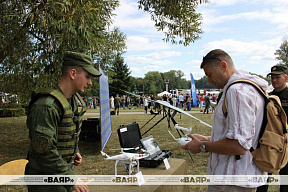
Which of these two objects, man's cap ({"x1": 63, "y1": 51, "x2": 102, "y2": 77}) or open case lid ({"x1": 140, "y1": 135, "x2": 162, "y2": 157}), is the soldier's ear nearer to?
man's cap ({"x1": 63, "y1": 51, "x2": 102, "y2": 77})

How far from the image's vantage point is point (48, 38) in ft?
19.1

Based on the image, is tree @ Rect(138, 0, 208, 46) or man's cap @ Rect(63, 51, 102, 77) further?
tree @ Rect(138, 0, 208, 46)

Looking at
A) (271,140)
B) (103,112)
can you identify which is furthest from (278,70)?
(103,112)

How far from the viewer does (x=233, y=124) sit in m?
1.72

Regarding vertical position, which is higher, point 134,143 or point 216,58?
point 216,58

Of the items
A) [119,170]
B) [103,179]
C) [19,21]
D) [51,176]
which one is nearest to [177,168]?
[119,170]

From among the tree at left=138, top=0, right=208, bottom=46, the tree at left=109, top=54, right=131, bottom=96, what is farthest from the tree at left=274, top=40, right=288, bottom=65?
the tree at left=138, top=0, right=208, bottom=46

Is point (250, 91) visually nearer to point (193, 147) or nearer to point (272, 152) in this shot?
point (272, 152)

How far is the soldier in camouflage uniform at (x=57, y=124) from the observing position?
1.59 meters

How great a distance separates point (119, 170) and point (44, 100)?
1724mm

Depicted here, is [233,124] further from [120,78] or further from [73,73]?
[120,78]

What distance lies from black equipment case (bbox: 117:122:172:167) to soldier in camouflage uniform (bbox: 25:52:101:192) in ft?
3.80

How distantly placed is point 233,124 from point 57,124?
4.49ft

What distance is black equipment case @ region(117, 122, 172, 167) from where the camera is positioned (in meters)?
3.03
